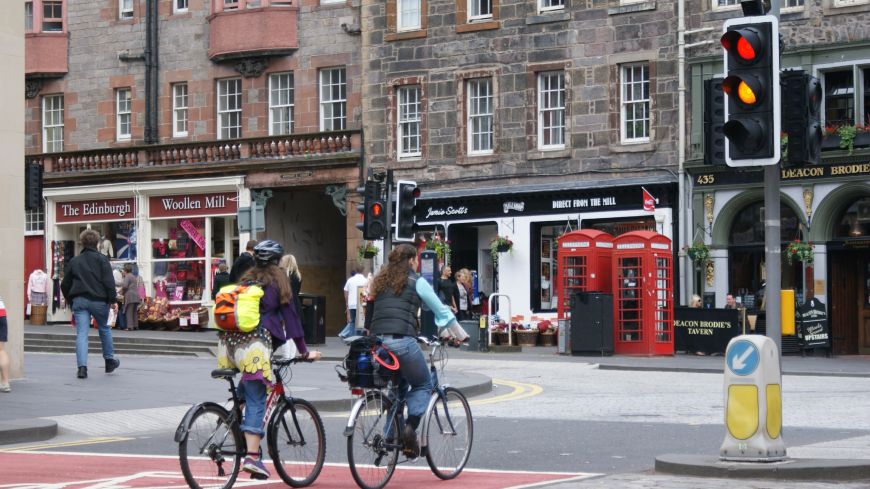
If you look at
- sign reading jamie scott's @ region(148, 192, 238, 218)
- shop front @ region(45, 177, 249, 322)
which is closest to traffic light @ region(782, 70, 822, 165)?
shop front @ region(45, 177, 249, 322)

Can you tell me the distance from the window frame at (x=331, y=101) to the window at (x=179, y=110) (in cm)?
473

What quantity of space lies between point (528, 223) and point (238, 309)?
1105 inches

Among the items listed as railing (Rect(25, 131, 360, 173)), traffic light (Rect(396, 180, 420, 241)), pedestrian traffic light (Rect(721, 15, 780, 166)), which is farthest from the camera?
railing (Rect(25, 131, 360, 173))

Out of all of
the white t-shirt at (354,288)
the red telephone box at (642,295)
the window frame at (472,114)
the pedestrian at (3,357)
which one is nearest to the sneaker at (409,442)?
the pedestrian at (3,357)

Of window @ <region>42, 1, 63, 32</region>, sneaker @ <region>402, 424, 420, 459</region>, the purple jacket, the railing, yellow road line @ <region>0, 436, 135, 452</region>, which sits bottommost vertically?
yellow road line @ <region>0, 436, 135, 452</region>

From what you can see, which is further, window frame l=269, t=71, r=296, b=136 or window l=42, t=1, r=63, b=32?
window l=42, t=1, r=63, b=32

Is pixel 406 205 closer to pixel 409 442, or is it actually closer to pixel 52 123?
pixel 409 442

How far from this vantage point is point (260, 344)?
37.6ft

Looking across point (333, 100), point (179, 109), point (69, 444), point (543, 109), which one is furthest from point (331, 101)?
point (69, 444)

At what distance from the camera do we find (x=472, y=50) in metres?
40.2

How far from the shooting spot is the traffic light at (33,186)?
2216cm

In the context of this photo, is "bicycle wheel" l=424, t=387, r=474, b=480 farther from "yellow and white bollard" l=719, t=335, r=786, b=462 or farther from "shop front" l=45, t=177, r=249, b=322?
"shop front" l=45, t=177, r=249, b=322

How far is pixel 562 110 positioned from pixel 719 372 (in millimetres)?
12879

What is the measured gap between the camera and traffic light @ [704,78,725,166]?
39.0 ft
